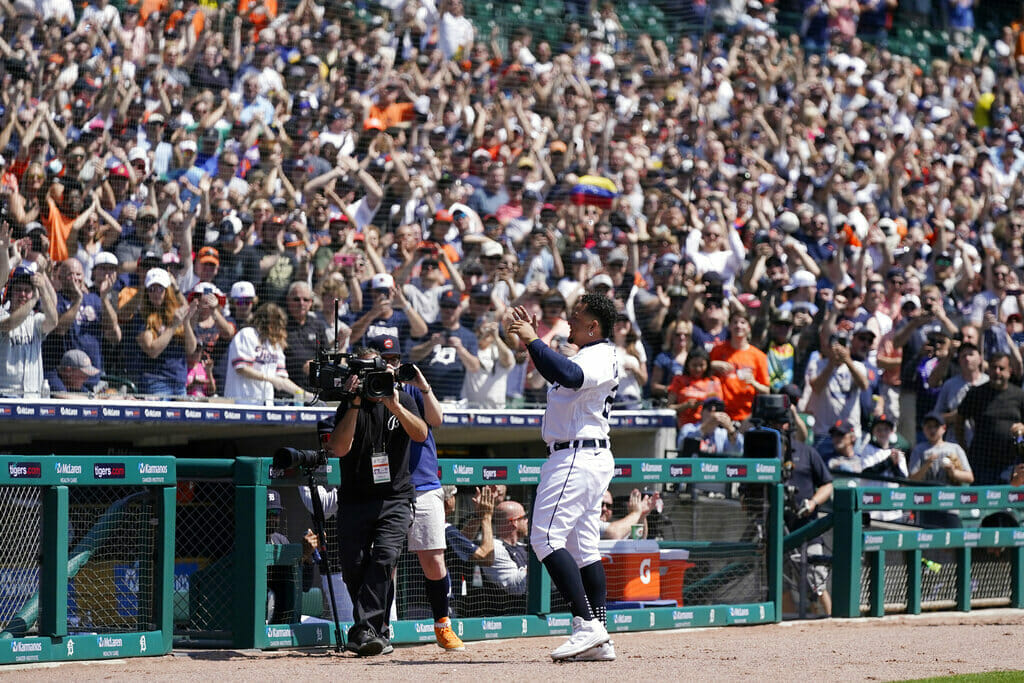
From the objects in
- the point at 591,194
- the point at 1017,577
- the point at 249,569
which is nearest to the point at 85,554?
the point at 249,569

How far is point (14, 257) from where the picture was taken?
415 inches

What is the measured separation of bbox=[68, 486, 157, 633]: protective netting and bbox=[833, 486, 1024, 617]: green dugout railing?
4729 mm

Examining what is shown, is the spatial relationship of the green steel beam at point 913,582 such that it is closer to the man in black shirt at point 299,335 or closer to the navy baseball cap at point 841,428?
the navy baseball cap at point 841,428

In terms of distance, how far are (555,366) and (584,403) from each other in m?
0.36

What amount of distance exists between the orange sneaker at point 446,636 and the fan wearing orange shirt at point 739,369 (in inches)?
192

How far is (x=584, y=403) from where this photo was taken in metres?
7.21

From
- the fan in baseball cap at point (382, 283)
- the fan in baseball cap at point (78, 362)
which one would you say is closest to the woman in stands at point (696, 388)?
the fan in baseball cap at point (382, 283)

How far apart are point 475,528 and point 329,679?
203 cm

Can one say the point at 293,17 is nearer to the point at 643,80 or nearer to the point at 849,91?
the point at 643,80

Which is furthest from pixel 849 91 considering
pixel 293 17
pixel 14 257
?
pixel 14 257

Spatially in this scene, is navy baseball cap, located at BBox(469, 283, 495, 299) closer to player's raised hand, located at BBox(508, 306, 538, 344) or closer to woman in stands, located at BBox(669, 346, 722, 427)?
woman in stands, located at BBox(669, 346, 722, 427)

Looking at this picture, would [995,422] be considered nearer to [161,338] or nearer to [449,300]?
[449,300]

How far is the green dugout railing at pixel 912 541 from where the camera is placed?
32.7 ft

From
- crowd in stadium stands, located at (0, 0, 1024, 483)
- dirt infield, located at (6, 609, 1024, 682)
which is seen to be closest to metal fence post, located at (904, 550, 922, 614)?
dirt infield, located at (6, 609, 1024, 682)
